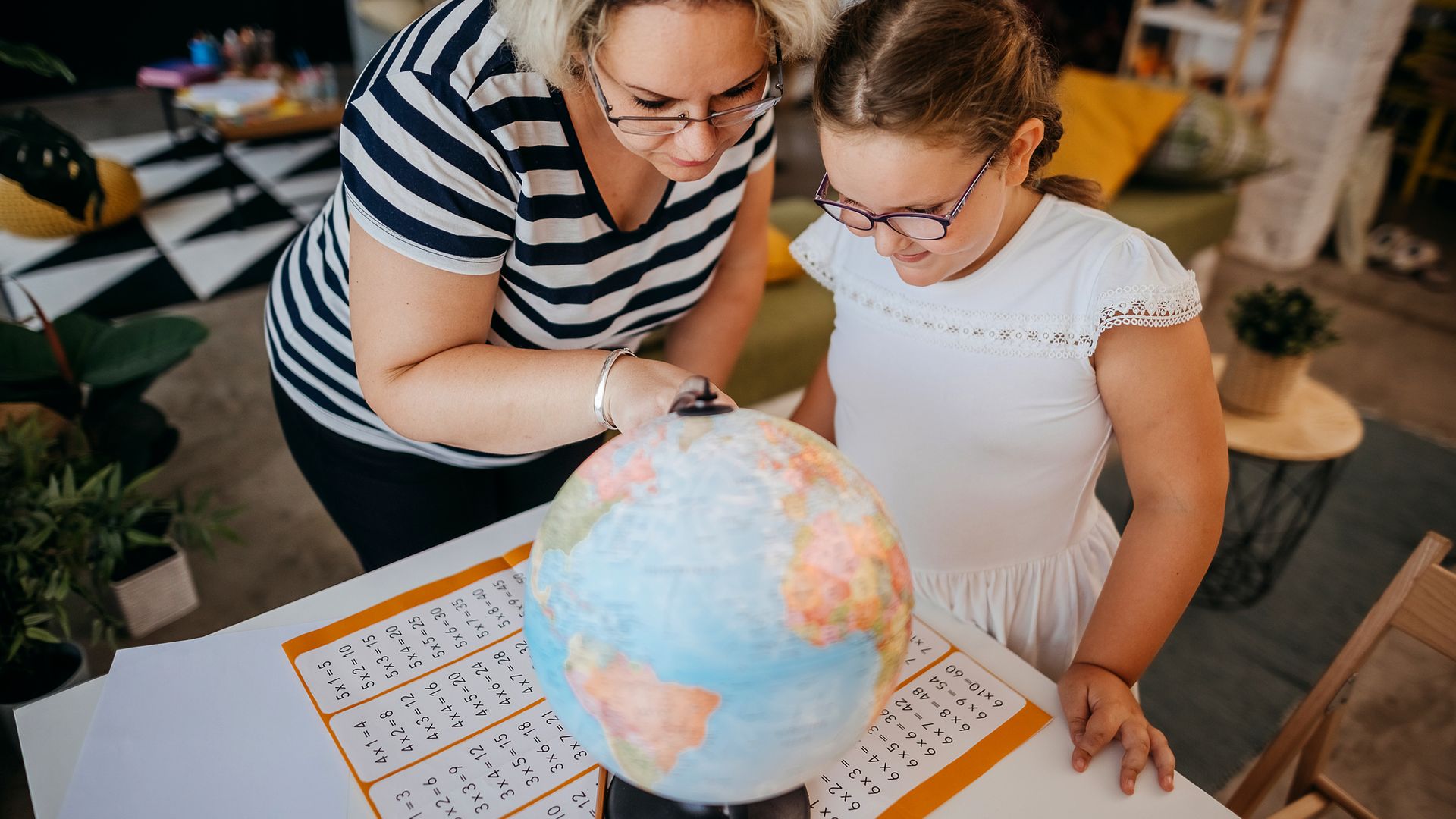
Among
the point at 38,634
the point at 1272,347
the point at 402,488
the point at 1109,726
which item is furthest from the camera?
the point at 1272,347

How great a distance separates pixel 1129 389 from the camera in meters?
0.99

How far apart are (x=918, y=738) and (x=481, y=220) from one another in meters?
0.69

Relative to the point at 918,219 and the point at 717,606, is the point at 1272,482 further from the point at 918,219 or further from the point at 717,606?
the point at 717,606

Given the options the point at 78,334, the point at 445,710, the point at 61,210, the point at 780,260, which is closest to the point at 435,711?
the point at 445,710

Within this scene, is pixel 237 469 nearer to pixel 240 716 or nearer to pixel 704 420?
pixel 240 716

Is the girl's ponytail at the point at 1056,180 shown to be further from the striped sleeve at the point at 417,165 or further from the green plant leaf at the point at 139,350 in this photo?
the green plant leaf at the point at 139,350

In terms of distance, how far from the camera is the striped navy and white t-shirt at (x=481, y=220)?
0.90 m

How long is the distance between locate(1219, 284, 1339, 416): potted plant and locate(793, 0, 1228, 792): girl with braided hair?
1151 millimetres

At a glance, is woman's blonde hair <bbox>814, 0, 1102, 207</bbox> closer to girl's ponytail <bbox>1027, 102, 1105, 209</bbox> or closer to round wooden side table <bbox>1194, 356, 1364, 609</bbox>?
girl's ponytail <bbox>1027, 102, 1105, 209</bbox>

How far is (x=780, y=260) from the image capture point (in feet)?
8.87

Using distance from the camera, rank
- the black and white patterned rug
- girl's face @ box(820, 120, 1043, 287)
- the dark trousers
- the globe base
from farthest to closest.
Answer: the black and white patterned rug, the dark trousers, girl's face @ box(820, 120, 1043, 287), the globe base

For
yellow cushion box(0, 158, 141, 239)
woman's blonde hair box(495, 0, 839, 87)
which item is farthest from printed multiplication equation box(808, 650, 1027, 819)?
yellow cushion box(0, 158, 141, 239)

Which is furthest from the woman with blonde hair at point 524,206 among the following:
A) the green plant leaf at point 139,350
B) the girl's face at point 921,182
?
the green plant leaf at point 139,350

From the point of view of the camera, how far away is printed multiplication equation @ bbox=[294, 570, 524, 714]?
929mm
